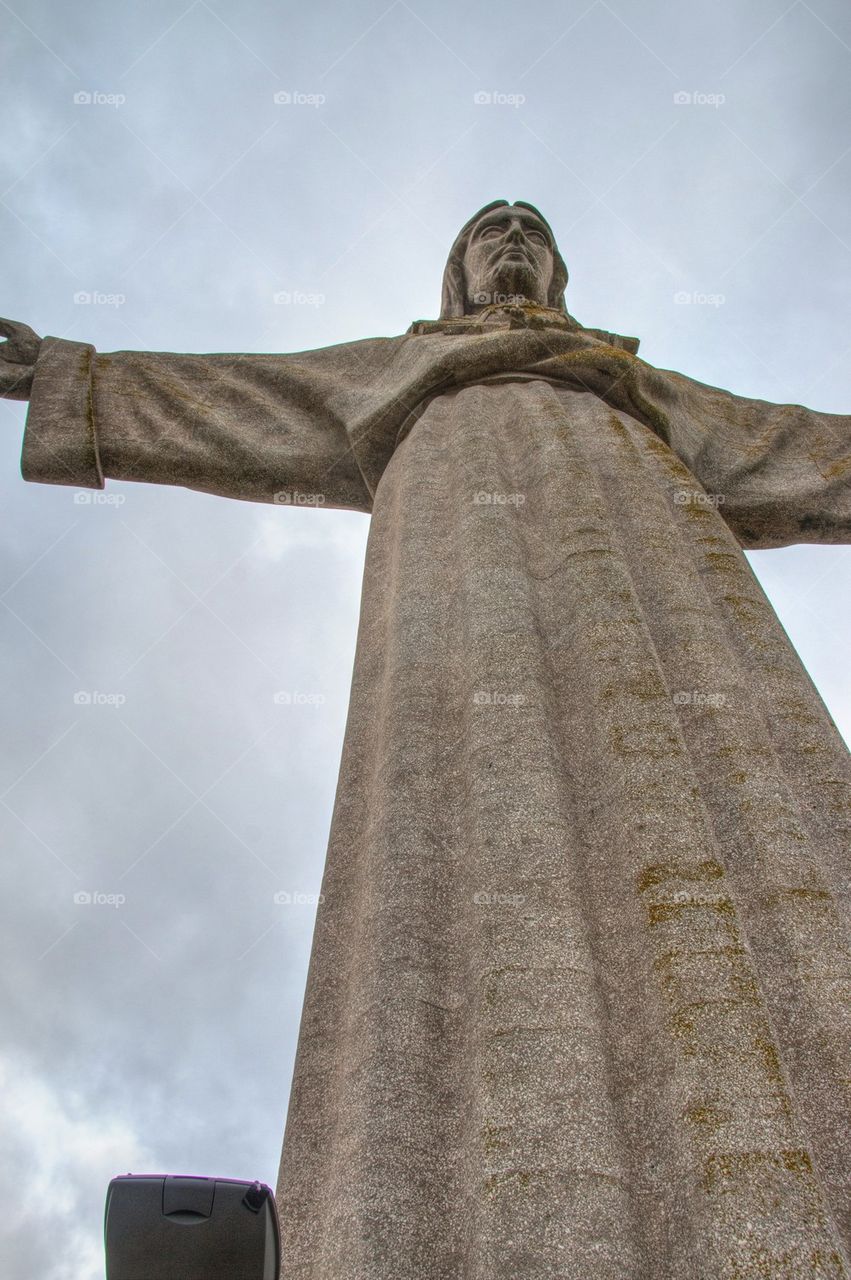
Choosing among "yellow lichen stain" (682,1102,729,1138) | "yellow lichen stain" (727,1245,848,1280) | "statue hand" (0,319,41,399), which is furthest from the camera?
"statue hand" (0,319,41,399)

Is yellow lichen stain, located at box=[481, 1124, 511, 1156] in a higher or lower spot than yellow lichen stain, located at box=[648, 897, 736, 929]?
lower

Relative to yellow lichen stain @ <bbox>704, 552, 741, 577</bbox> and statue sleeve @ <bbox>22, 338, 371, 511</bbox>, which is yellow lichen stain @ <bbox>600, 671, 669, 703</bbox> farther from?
statue sleeve @ <bbox>22, 338, 371, 511</bbox>

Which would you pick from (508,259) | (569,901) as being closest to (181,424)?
(508,259)

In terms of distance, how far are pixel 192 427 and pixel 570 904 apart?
4321 millimetres

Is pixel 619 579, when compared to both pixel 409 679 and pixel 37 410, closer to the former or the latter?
pixel 409 679

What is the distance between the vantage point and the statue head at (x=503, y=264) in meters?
7.33

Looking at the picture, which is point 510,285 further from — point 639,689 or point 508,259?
point 639,689

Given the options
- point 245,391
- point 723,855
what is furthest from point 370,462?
point 723,855

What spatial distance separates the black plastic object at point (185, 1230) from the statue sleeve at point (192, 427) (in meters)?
Answer: 4.86

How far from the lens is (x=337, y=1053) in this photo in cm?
251

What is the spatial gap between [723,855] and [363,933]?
3.30ft

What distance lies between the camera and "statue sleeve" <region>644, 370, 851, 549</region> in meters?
6.09

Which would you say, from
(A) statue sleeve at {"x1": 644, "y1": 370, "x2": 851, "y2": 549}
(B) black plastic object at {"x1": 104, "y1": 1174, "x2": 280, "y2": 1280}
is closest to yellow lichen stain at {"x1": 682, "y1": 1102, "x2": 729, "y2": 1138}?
(B) black plastic object at {"x1": 104, "y1": 1174, "x2": 280, "y2": 1280}

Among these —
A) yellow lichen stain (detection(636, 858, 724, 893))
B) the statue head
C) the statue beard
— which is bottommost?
yellow lichen stain (detection(636, 858, 724, 893))
